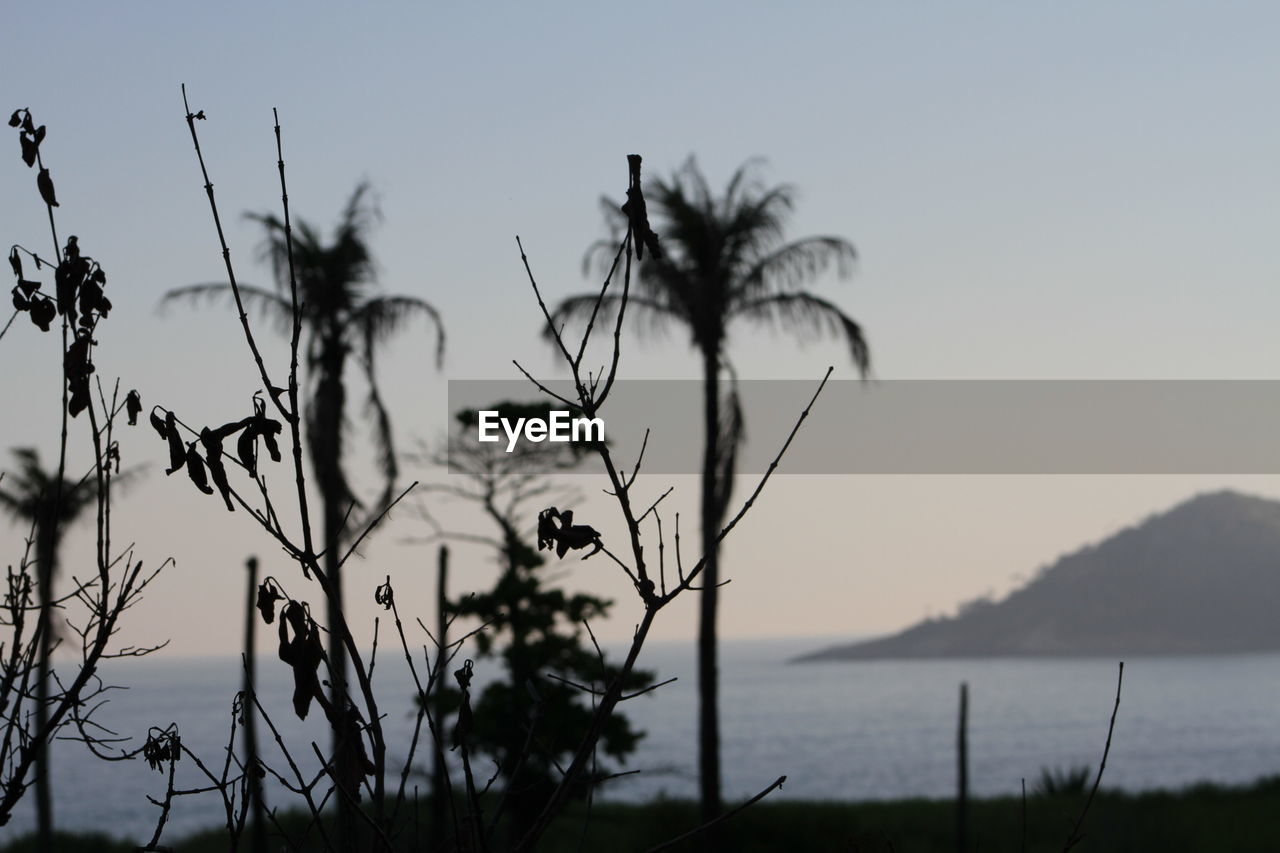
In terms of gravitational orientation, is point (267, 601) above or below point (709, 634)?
above

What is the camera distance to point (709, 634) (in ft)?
74.2

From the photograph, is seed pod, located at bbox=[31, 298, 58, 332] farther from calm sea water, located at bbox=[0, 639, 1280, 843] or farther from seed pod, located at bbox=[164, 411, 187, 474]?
calm sea water, located at bbox=[0, 639, 1280, 843]

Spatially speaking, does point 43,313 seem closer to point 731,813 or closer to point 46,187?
point 46,187

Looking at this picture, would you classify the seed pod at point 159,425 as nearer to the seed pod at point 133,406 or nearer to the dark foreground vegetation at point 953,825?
the seed pod at point 133,406

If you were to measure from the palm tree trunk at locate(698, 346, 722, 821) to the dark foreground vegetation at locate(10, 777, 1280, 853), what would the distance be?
106 cm

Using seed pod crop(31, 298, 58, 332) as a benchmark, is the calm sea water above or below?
below

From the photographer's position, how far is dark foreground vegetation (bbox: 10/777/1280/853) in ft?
82.3

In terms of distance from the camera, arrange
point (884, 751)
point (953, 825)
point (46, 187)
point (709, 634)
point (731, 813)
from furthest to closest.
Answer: point (884, 751) < point (953, 825) < point (709, 634) < point (46, 187) < point (731, 813)

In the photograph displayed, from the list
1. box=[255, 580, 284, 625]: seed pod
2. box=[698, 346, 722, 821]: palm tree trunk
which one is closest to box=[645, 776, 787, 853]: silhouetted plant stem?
box=[255, 580, 284, 625]: seed pod

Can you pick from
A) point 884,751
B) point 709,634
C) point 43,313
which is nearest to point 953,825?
point 709,634

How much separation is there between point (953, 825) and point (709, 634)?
1158 centimetres

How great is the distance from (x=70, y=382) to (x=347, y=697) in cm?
128

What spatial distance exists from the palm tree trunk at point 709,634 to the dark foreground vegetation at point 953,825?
1.06 m

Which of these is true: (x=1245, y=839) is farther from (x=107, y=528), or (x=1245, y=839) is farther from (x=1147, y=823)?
(x=107, y=528)
